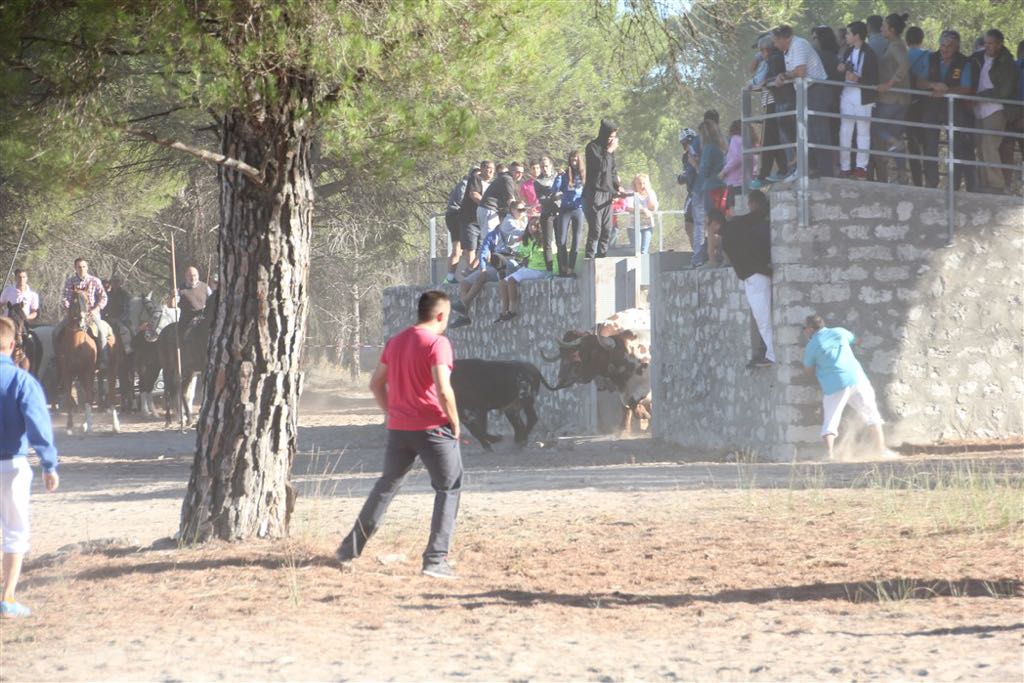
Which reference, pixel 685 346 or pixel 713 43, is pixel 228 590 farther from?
pixel 685 346

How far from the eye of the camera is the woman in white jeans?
15094 mm

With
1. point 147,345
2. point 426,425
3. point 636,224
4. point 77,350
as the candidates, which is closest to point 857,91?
point 636,224

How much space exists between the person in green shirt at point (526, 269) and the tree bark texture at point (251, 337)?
12110mm

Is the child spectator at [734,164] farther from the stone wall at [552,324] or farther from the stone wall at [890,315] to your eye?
the stone wall at [552,324]

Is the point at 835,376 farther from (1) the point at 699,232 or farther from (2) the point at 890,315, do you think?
(1) the point at 699,232

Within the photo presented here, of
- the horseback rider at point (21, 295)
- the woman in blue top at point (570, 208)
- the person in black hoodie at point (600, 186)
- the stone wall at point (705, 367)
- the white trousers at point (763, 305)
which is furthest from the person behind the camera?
the horseback rider at point (21, 295)

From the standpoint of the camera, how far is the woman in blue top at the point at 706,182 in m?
17.0

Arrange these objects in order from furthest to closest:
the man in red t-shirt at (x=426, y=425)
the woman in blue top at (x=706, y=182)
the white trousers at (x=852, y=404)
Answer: the woman in blue top at (x=706, y=182), the white trousers at (x=852, y=404), the man in red t-shirt at (x=426, y=425)

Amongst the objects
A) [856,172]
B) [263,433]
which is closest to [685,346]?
[856,172]

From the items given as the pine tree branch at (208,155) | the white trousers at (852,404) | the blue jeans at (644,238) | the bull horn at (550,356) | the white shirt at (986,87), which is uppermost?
the white shirt at (986,87)

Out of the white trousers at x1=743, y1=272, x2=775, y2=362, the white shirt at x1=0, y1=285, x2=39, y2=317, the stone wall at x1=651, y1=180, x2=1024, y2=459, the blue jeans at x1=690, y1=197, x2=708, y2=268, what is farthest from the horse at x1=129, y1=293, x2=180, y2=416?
the white trousers at x1=743, y1=272, x2=775, y2=362

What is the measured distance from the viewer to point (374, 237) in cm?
3244

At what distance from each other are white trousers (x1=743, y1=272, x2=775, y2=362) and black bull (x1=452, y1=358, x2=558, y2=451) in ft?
12.3

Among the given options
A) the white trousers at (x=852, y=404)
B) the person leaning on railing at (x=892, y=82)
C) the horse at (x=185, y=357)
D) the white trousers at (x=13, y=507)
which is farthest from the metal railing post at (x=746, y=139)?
the horse at (x=185, y=357)
